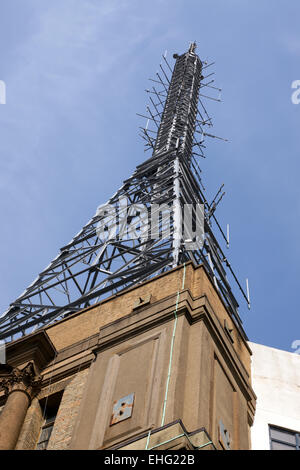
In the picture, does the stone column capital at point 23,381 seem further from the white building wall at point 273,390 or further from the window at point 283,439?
the window at point 283,439

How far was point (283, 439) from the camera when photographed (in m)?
20.6

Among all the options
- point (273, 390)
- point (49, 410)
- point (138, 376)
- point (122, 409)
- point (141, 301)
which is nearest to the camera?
point (122, 409)

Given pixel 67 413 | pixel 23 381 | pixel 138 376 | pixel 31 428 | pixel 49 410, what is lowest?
pixel 31 428

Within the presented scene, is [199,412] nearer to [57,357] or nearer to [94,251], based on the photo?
[57,357]

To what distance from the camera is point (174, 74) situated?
167 feet

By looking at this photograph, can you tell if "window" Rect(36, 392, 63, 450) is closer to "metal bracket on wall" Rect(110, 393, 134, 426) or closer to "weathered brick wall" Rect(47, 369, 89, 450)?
"weathered brick wall" Rect(47, 369, 89, 450)

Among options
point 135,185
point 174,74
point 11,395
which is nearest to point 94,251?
point 135,185

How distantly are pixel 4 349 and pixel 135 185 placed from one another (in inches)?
679

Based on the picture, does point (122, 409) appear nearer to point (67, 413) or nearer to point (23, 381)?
point (67, 413)

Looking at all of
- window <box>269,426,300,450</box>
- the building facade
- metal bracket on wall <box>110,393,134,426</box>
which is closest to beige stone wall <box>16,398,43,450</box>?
the building facade

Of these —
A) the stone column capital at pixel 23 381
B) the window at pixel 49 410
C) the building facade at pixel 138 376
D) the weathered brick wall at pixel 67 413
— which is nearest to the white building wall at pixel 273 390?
the building facade at pixel 138 376

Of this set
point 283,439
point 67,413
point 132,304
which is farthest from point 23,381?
point 283,439

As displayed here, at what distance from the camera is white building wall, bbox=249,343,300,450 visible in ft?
68.3

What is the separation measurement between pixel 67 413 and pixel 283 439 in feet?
20.0
